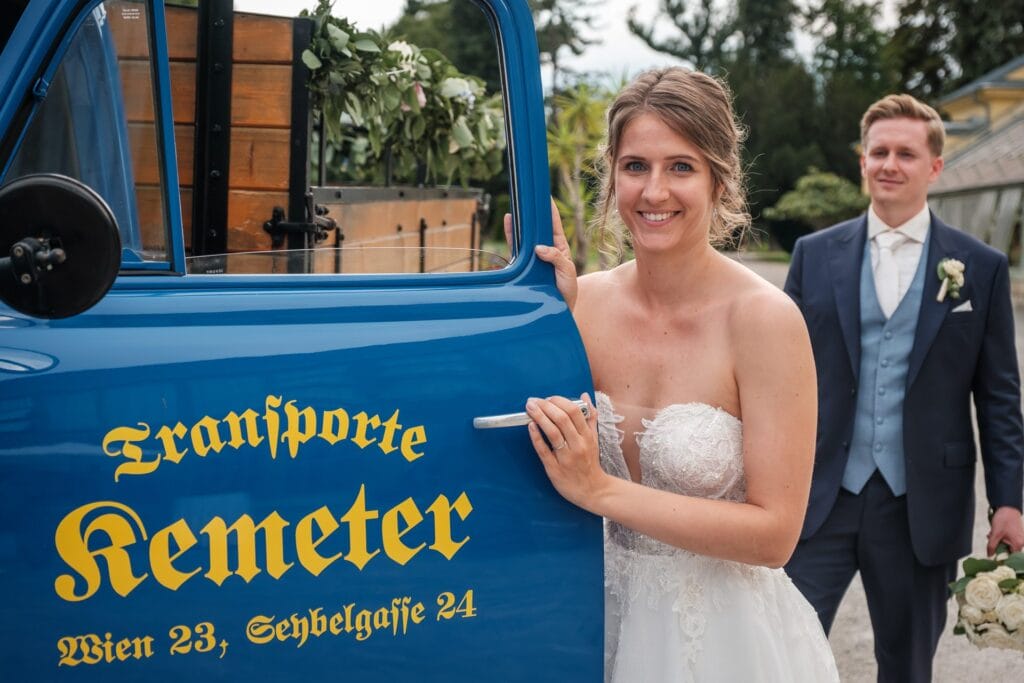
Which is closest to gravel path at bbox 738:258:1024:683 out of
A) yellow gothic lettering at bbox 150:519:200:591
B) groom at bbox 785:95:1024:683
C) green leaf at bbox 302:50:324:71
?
groom at bbox 785:95:1024:683

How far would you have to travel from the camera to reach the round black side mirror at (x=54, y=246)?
A: 160 cm

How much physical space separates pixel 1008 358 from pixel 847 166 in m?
41.3

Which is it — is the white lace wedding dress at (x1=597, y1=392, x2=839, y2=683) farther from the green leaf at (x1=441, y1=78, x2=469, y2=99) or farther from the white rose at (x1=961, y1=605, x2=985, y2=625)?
the green leaf at (x1=441, y1=78, x2=469, y2=99)

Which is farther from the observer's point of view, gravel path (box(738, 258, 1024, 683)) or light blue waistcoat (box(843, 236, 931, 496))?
gravel path (box(738, 258, 1024, 683))

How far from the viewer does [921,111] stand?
11.8 feet

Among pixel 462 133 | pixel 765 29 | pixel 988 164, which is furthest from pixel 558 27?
pixel 765 29

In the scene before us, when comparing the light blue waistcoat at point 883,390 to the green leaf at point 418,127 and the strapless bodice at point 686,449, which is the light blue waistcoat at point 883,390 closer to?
the strapless bodice at point 686,449

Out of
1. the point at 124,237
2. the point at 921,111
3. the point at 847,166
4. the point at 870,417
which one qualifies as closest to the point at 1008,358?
the point at 870,417

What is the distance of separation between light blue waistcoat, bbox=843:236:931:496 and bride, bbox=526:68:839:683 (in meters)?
1.05

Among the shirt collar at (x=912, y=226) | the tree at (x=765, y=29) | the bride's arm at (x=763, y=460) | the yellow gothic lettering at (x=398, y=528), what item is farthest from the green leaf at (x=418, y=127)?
the tree at (x=765, y=29)

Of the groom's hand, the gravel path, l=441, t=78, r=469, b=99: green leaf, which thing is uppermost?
l=441, t=78, r=469, b=99: green leaf

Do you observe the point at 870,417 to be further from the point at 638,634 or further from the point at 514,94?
the point at 514,94

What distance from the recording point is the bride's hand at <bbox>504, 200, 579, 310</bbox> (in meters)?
2.11

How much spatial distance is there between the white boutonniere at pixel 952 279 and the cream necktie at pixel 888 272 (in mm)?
143
